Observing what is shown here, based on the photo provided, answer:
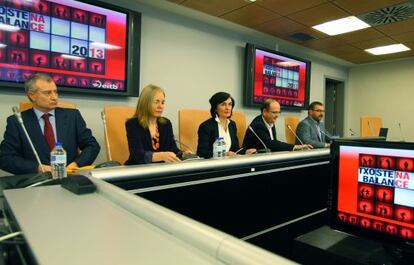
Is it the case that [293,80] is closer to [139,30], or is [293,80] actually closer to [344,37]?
[344,37]

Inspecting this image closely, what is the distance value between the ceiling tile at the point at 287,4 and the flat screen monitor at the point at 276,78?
32.1 inches

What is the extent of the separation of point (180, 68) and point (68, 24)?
1.31 m

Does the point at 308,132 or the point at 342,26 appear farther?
the point at 342,26

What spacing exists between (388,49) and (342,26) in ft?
5.48

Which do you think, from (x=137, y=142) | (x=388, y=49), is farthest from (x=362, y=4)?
(x=137, y=142)

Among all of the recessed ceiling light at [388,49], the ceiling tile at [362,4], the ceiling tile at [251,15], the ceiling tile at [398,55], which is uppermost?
the ceiling tile at [398,55]

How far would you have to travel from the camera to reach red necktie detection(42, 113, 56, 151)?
193 cm

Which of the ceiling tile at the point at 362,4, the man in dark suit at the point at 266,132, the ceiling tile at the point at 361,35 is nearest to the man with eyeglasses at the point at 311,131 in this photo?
the man in dark suit at the point at 266,132

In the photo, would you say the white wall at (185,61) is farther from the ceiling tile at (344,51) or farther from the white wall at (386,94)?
the white wall at (386,94)

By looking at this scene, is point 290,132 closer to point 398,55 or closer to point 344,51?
point 344,51

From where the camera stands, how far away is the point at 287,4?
3.11 m

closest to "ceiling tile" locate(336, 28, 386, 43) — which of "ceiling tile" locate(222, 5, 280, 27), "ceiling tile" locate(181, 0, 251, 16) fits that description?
"ceiling tile" locate(222, 5, 280, 27)

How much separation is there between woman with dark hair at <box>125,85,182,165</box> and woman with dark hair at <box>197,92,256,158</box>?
0.29 metres

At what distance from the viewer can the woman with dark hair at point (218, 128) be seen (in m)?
2.50
